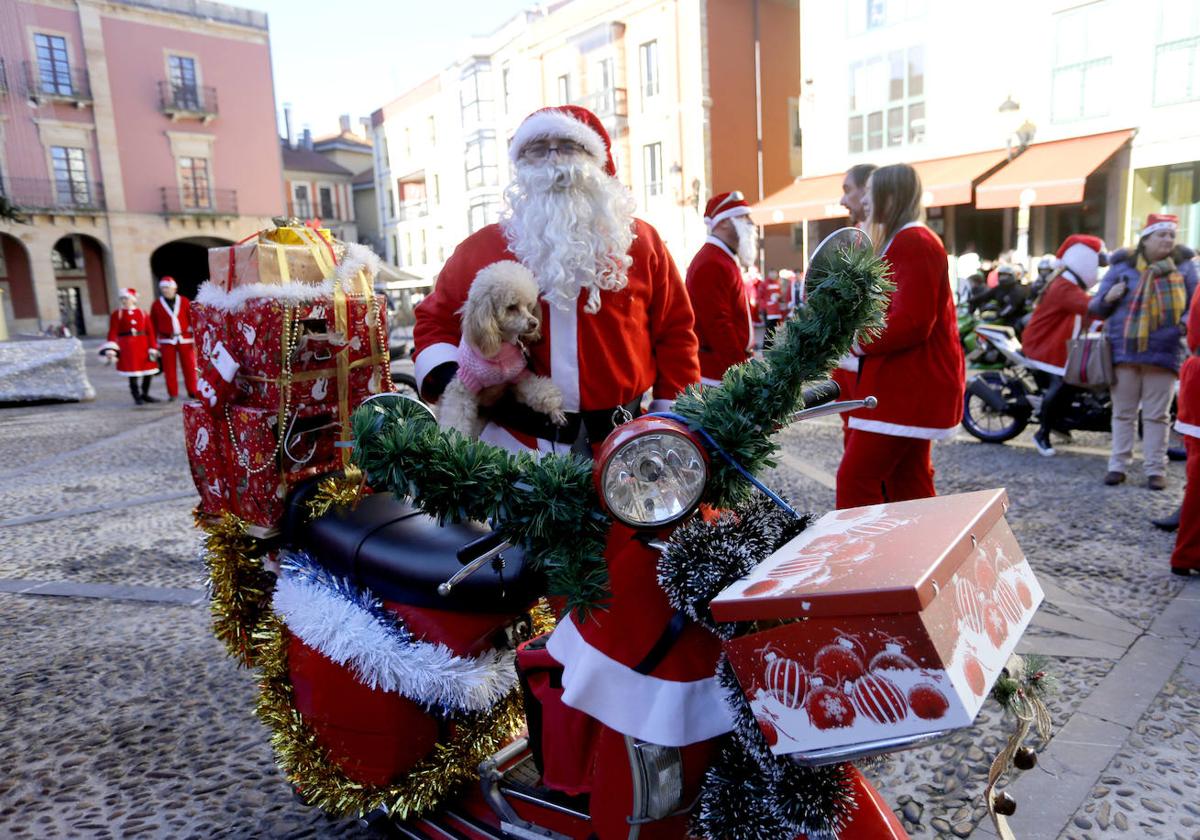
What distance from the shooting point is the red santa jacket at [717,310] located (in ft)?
16.4

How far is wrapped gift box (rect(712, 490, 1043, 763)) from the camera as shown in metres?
0.99

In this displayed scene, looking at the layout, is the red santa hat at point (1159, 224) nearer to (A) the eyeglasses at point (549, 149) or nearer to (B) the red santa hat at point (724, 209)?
(B) the red santa hat at point (724, 209)

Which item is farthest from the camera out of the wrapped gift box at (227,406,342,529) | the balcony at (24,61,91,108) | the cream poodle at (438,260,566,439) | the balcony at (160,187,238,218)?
the balcony at (160,187,238,218)

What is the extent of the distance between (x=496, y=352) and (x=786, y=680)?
1.26 metres

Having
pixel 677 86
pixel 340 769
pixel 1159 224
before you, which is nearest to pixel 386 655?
pixel 340 769

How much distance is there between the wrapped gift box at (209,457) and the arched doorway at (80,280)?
32.4 metres

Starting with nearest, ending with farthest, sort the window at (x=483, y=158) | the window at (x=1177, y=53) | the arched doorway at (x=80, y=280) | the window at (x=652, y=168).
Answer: the window at (x=1177, y=53) < the window at (x=652, y=168) < the arched doorway at (x=80, y=280) < the window at (x=483, y=158)

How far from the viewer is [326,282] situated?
7.71ft

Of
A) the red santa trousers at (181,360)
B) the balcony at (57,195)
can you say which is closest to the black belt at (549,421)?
the red santa trousers at (181,360)

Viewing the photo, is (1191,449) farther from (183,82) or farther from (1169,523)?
(183,82)

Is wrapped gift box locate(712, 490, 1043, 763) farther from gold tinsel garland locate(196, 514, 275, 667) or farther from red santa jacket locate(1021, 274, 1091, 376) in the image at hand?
red santa jacket locate(1021, 274, 1091, 376)

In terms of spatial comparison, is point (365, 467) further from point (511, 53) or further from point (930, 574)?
point (511, 53)

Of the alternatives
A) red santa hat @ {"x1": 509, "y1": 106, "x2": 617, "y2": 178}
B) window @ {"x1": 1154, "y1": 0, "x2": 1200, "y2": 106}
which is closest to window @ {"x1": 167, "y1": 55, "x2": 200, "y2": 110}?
window @ {"x1": 1154, "y1": 0, "x2": 1200, "y2": 106}

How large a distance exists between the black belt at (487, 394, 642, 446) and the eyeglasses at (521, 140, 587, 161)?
0.80 meters
